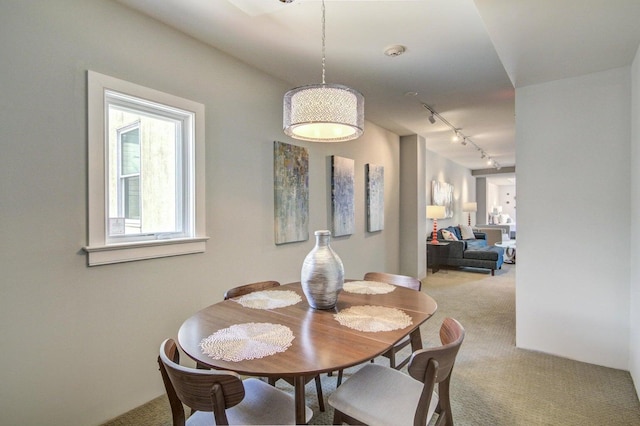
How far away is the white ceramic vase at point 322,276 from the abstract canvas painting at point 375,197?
2.87m

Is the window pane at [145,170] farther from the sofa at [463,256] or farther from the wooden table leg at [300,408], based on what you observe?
the sofa at [463,256]

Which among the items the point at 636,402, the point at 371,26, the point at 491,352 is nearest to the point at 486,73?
the point at 371,26

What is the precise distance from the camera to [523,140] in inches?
110

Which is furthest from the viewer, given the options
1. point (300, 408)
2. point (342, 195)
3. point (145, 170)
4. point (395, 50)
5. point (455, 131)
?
point (455, 131)

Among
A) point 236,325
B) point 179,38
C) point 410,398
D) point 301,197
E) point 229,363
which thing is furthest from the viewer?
point 301,197

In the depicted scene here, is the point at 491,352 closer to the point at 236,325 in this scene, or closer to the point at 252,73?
the point at 236,325

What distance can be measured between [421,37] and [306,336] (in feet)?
6.99

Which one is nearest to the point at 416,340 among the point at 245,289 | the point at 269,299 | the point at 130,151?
the point at 269,299

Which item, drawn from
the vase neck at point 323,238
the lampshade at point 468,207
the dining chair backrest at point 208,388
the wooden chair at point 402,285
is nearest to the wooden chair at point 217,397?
the dining chair backrest at point 208,388

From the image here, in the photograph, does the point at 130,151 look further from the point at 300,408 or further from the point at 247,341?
the point at 300,408

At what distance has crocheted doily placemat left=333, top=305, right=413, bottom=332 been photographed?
1.40 metres

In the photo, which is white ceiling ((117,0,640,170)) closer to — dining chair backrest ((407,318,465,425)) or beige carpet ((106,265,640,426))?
dining chair backrest ((407,318,465,425))

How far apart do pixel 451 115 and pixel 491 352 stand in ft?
9.45

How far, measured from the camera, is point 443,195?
773cm
